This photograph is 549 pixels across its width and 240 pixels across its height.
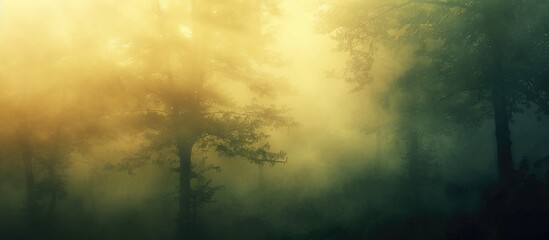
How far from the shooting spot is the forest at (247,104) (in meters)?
10.4

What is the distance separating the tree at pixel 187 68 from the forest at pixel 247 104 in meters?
0.04

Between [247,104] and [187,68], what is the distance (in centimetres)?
412

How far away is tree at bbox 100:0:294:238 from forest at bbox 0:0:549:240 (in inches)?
1.7

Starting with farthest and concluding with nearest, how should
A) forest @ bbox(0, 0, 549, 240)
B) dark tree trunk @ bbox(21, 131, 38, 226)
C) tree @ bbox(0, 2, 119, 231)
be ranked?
dark tree trunk @ bbox(21, 131, 38, 226), tree @ bbox(0, 2, 119, 231), forest @ bbox(0, 0, 549, 240)

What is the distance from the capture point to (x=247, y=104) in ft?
53.5

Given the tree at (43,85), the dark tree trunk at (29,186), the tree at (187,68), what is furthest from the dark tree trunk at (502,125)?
the dark tree trunk at (29,186)

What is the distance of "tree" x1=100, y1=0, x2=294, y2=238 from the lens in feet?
40.4

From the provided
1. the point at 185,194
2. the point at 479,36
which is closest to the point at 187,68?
the point at 185,194

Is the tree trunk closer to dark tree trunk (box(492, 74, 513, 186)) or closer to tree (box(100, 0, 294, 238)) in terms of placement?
tree (box(100, 0, 294, 238))

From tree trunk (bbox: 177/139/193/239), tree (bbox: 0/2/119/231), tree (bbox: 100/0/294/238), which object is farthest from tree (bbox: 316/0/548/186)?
tree (bbox: 0/2/119/231)

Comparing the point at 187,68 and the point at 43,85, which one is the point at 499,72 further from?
the point at 43,85

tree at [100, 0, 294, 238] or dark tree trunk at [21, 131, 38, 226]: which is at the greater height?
tree at [100, 0, 294, 238]

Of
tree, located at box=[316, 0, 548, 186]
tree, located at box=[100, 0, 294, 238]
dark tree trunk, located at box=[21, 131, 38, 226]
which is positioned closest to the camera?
tree, located at box=[316, 0, 548, 186]

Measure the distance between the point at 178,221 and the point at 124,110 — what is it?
381 centimetres
